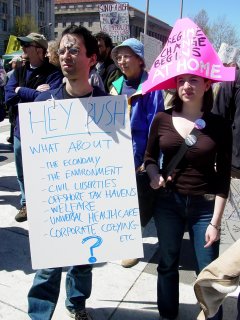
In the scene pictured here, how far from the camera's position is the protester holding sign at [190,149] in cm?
195

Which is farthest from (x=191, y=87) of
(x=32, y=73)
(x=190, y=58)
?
(x=32, y=73)

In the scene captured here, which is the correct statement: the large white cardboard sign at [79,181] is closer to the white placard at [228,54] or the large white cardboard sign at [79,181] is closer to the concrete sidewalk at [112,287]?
the concrete sidewalk at [112,287]

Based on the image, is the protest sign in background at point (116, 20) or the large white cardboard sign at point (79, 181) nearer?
the large white cardboard sign at point (79, 181)

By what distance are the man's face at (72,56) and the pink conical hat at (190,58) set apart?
1.39 feet

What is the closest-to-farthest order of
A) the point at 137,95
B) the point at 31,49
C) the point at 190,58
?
the point at 190,58, the point at 137,95, the point at 31,49

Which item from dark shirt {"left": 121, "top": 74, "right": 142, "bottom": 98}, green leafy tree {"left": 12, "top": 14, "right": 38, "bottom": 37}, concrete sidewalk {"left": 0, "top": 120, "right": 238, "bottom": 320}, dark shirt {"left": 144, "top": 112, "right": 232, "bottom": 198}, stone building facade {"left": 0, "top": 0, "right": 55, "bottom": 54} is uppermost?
stone building facade {"left": 0, "top": 0, "right": 55, "bottom": 54}

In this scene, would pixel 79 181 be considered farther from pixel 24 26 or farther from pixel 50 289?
pixel 24 26

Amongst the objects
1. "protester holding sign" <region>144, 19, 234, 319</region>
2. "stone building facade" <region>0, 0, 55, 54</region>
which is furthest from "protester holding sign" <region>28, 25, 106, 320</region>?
"stone building facade" <region>0, 0, 55, 54</region>

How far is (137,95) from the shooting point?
9.14ft

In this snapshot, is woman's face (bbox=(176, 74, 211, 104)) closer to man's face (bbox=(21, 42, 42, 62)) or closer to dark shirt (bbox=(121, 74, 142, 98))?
dark shirt (bbox=(121, 74, 142, 98))

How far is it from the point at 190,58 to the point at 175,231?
96cm

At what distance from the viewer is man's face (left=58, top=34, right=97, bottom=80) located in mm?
2025

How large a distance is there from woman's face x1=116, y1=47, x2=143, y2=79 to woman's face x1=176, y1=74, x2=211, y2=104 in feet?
3.13

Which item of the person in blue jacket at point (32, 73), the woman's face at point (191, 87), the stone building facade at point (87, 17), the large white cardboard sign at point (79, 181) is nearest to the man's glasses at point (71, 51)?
the large white cardboard sign at point (79, 181)
